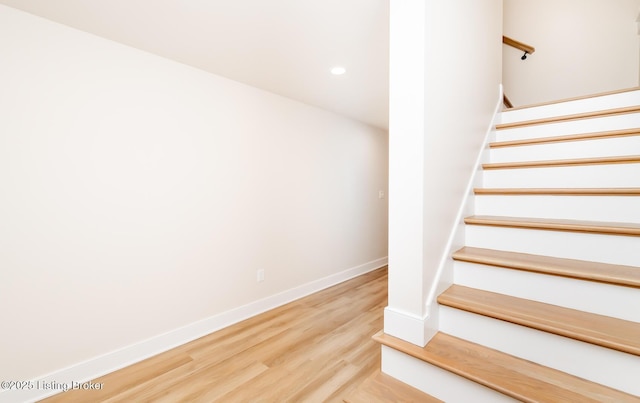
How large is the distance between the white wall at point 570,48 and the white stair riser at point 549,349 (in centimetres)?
332

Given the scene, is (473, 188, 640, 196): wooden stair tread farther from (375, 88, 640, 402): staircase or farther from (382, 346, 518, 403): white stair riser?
(382, 346, 518, 403): white stair riser

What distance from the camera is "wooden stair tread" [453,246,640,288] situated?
3.34 feet

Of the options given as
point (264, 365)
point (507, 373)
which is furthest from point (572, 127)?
point (264, 365)

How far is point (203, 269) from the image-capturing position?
90.0 inches

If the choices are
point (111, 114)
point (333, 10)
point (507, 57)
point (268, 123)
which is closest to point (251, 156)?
point (268, 123)

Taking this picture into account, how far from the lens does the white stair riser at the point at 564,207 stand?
1.31m

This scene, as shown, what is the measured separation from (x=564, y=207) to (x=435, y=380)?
1.23 m

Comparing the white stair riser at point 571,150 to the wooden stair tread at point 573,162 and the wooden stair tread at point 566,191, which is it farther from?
the wooden stair tread at point 566,191

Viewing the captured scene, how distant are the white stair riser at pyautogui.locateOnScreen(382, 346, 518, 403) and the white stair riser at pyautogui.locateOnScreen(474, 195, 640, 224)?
1.11m

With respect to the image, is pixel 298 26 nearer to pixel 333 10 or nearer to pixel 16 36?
pixel 333 10

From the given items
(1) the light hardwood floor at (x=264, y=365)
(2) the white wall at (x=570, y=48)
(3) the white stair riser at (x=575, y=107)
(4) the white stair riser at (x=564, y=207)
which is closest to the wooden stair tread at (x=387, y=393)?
(1) the light hardwood floor at (x=264, y=365)

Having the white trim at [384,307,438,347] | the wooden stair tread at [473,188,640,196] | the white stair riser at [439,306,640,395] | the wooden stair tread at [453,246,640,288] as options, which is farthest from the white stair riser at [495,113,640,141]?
the white trim at [384,307,438,347]

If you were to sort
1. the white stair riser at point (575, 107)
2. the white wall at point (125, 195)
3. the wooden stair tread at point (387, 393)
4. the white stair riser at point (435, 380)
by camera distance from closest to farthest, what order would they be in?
the white stair riser at point (435, 380) < the wooden stair tread at point (387, 393) < the white wall at point (125, 195) < the white stair riser at point (575, 107)

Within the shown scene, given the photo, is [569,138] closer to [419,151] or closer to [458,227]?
[458,227]
